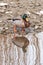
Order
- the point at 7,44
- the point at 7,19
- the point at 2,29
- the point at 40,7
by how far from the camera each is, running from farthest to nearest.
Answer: the point at 40,7 → the point at 7,19 → the point at 2,29 → the point at 7,44

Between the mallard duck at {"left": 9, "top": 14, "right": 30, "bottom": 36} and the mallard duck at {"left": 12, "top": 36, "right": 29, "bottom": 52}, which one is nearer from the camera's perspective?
the mallard duck at {"left": 12, "top": 36, "right": 29, "bottom": 52}

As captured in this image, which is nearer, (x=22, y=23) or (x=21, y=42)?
(x=21, y=42)

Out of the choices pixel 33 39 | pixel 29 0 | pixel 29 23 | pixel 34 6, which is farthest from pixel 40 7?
pixel 33 39

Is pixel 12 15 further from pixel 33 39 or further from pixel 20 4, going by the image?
pixel 33 39

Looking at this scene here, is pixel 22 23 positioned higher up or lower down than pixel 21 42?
higher up

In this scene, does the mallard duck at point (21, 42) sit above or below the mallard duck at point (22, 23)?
below

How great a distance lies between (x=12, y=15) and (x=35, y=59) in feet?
6.68

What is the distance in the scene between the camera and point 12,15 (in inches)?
257

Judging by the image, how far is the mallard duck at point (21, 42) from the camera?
5077 mm

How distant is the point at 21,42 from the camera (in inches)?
205

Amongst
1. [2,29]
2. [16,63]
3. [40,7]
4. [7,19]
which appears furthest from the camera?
[40,7]

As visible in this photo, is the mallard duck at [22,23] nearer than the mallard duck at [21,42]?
No

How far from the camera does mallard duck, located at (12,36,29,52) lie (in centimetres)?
508

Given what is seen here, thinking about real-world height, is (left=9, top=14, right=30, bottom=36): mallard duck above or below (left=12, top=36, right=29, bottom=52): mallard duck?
above
